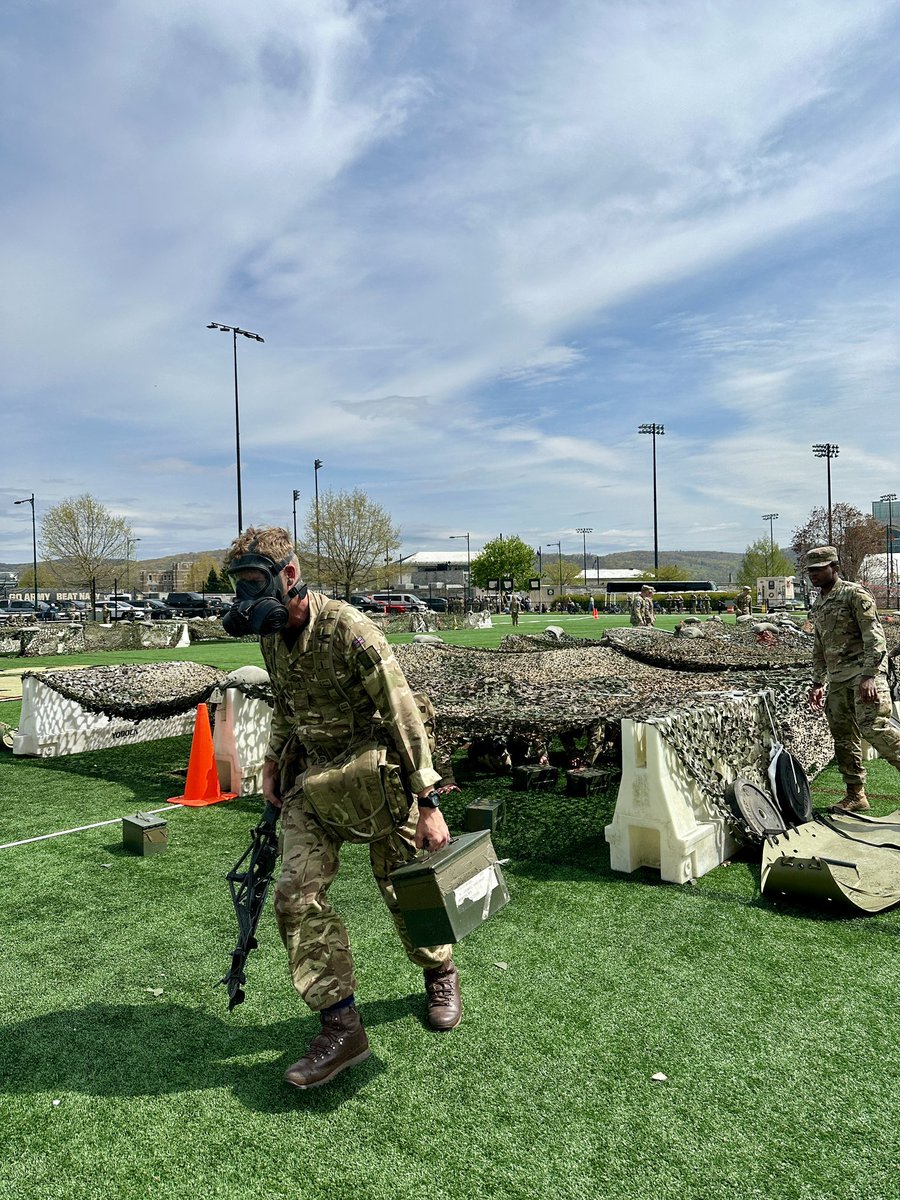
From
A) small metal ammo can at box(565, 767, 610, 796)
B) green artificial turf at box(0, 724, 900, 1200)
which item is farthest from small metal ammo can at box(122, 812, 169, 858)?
small metal ammo can at box(565, 767, 610, 796)

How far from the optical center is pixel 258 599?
3.02 m

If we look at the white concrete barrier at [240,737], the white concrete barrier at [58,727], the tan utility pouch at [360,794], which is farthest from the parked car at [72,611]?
the tan utility pouch at [360,794]

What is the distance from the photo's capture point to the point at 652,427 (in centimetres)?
8475

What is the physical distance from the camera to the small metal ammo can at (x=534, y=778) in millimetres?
7523

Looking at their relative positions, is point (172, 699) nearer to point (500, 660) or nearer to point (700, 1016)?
point (500, 660)

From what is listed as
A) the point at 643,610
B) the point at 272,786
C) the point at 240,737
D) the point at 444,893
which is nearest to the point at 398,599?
the point at 643,610

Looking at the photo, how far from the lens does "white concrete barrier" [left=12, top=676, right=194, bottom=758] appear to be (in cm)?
966

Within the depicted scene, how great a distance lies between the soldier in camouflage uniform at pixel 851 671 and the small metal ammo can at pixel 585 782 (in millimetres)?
1828

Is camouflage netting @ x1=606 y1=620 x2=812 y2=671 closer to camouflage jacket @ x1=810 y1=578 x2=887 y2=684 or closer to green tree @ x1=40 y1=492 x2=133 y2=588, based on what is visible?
camouflage jacket @ x1=810 y1=578 x2=887 y2=684

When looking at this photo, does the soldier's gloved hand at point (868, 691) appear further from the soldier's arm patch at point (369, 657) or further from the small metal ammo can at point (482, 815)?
the soldier's arm patch at point (369, 657)

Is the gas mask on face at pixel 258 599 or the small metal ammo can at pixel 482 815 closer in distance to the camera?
the gas mask on face at pixel 258 599

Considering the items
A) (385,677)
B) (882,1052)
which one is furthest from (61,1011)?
(882,1052)

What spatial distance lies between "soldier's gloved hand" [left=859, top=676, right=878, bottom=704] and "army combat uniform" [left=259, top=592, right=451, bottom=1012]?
180 inches

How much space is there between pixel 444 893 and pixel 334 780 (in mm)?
553
